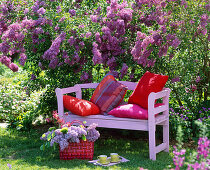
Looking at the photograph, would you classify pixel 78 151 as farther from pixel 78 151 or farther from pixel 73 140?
pixel 73 140

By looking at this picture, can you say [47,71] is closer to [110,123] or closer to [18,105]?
[18,105]

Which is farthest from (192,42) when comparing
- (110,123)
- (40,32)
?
(40,32)

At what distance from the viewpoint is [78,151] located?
3777 millimetres

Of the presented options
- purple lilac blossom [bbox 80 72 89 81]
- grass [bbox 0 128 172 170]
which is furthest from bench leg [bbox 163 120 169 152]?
purple lilac blossom [bbox 80 72 89 81]

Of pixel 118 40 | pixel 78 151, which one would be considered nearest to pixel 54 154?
pixel 78 151

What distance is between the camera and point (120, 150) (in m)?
4.27

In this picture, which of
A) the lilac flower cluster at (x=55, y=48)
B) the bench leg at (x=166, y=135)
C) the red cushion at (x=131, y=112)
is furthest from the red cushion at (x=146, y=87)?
the lilac flower cluster at (x=55, y=48)

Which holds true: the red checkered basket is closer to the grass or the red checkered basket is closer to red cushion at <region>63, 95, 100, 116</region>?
the grass

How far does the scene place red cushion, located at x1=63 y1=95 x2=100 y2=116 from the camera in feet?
13.4

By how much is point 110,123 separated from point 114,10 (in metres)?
1.46

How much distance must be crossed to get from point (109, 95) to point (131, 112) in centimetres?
50

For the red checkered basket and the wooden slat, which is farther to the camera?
the wooden slat

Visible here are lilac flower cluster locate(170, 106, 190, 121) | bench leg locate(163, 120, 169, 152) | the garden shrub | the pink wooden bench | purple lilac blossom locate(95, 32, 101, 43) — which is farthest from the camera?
lilac flower cluster locate(170, 106, 190, 121)

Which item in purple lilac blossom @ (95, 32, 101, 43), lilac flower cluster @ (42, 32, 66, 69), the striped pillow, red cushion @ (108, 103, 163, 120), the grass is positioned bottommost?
the grass
